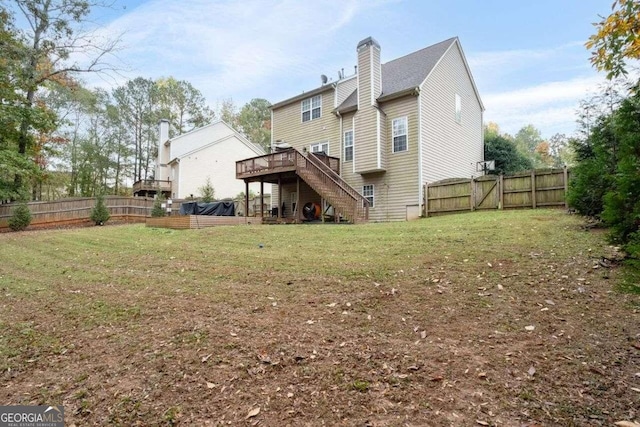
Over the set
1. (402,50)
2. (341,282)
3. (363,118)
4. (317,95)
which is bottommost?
(341,282)

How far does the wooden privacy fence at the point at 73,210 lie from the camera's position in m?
17.9

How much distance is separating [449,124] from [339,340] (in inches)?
635

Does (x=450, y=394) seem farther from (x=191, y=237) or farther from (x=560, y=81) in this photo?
(x=560, y=81)

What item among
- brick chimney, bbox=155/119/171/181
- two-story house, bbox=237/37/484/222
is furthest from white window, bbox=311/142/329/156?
brick chimney, bbox=155/119/171/181

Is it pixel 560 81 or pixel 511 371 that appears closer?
pixel 511 371

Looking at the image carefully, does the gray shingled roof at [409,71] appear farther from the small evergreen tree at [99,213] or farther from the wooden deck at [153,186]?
the wooden deck at [153,186]

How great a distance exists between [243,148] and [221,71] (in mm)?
13315

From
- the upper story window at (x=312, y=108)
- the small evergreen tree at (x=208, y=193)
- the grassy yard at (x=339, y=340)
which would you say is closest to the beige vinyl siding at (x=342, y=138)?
the upper story window at (x=312, y=108)

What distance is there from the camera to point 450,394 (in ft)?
8.13

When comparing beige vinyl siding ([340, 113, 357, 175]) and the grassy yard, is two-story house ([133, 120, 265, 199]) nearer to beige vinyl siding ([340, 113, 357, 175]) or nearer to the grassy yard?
beige vinyl siding ([340, 113, 357, 175])

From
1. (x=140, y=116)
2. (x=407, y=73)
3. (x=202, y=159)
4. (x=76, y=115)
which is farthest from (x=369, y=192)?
(x=76, y=115)

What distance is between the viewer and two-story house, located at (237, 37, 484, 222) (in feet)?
49.5

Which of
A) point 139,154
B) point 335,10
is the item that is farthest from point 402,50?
point 139,154

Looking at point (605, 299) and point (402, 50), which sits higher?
point (402, 50)
